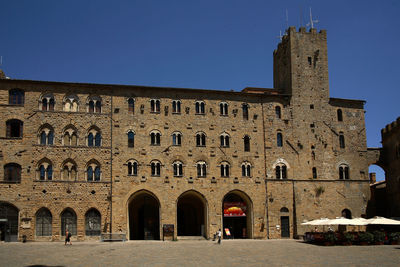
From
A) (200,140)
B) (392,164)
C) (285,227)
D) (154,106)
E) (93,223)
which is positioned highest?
(154,106)

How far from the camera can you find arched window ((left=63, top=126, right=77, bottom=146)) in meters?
41.3

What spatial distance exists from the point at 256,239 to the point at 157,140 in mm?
13372

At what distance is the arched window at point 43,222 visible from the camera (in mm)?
39719

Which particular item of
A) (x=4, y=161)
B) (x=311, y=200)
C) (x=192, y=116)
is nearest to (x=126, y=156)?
(x=192, y=116)

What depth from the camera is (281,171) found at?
45.1 metres

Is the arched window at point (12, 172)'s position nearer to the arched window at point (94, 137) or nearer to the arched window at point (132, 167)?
the arched window at point (94, 137)

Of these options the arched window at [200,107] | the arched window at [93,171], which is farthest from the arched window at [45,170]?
the arched window at [200,107]

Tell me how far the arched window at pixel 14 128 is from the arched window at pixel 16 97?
68.1 inches

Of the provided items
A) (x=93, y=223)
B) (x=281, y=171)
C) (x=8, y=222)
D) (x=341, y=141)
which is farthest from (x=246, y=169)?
(x=8, y=222)

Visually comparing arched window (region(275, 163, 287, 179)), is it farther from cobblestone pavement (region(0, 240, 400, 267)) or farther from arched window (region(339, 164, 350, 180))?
cobblestone pavement (region(0, 240, 400, 267))

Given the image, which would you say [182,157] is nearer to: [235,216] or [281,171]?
[235,216]

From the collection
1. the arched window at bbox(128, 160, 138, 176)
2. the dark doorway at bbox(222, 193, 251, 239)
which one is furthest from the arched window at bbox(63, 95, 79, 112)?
the dark doorway at bbox(222, 193, 251, 239)

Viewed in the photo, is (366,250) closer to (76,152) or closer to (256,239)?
(256,239)

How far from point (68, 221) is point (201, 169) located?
13.0m
